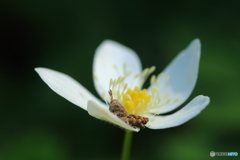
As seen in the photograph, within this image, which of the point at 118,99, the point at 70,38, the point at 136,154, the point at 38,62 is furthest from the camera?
the point at 70,38

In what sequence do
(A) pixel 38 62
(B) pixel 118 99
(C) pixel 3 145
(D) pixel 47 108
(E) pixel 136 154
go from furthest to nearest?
(A) pixel 38 62 < (D) pixel 47 108 < (E) pixel 136 154 < (C) pixel 3 145 < (B) pixel 118 99

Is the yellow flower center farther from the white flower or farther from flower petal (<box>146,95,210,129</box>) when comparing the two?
flower petal (<box>146,95,210,129</box>)

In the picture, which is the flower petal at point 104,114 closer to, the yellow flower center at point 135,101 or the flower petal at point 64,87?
the flower petal at point 64,87

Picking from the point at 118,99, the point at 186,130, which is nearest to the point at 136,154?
the point at 186,130

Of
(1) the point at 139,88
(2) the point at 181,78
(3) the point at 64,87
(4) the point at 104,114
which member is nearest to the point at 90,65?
(1) the point at 139,88

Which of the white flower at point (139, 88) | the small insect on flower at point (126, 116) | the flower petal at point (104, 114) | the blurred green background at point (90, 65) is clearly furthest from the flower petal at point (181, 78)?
the flower petal at point (104, 114)

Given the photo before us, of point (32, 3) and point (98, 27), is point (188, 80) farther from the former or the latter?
point (32, 3)
